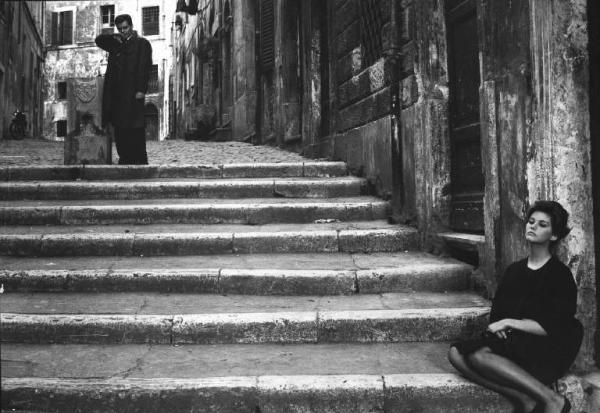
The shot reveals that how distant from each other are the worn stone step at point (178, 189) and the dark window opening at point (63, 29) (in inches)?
1246

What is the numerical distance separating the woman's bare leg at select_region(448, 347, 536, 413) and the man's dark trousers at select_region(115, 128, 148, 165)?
18.5ft

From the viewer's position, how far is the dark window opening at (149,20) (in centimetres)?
3347

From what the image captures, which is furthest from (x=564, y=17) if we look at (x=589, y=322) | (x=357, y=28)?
(x=357, y=28)

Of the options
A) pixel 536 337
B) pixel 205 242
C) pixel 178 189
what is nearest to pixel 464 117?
pixel 536 337

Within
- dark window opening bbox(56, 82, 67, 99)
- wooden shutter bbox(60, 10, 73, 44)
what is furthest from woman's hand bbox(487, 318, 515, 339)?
wooden shutter bbox(60, 10, 73, 44)

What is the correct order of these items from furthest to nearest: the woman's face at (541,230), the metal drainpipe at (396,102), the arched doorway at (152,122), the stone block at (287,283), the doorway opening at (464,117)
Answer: the arched doorway at (152,122) < the metal drainpipe at (396,102) < the doorway opening at (464,117) < the stone block at (287,283) < the woman's face at (541,230)

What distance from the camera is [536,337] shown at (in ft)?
9.38

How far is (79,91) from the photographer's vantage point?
23.8 feet

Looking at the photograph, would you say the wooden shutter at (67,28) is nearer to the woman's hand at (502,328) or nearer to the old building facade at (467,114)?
the old building facade at (467,114)

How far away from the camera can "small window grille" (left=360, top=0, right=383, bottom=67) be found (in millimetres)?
6391

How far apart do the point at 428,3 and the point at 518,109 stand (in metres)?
1.89

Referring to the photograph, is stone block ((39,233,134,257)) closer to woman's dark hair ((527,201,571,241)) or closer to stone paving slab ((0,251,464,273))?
stone paving slab ((0,251,464,273))

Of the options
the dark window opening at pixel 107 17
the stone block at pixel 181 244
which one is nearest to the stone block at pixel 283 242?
the stone block at pixel 181 244

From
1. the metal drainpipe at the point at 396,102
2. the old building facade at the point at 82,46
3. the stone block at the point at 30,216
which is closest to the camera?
the stone block at the point at 30,216
